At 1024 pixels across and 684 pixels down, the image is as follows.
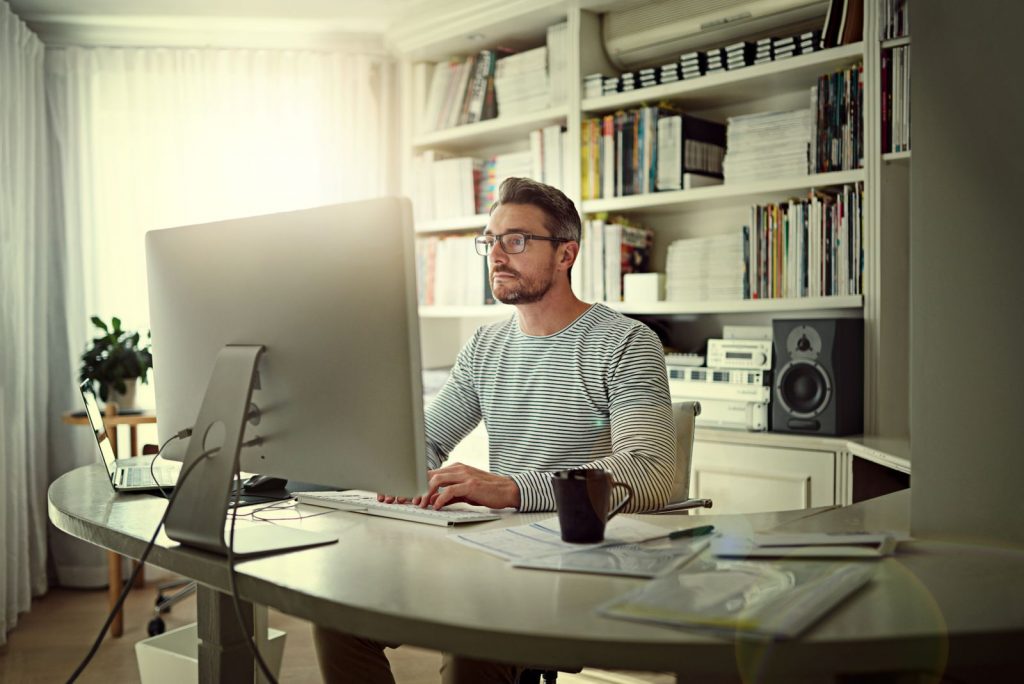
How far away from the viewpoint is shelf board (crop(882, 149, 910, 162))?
2.67 metres

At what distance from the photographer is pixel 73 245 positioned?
398cm

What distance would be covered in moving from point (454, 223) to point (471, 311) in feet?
1.34

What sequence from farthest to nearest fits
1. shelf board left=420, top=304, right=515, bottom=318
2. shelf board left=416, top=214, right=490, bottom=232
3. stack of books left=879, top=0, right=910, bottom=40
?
shelf board left=416, top=214, right=490, bottom=232 < shelf board left=420, top=304, right=515, bottom=318 < stack of books left=879, top=0, right=910, bottom=40

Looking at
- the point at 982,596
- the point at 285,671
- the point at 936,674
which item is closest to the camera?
the point at 936,674

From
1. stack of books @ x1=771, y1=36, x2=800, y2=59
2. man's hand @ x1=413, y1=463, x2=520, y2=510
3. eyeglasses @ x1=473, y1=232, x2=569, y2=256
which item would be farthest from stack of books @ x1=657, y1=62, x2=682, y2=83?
man's hand @ x1=413, y1=463, x2=520, y2=510

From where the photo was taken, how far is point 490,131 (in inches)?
149

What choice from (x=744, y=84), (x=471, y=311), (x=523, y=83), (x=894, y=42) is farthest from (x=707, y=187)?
(x=471, y=311)

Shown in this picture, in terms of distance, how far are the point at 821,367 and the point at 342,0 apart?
93.1 inches

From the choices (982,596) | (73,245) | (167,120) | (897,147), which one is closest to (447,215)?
(167,120)

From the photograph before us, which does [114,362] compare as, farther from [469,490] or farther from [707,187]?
[469,490]

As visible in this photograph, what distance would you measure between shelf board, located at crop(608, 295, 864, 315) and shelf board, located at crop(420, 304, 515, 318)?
58 cm

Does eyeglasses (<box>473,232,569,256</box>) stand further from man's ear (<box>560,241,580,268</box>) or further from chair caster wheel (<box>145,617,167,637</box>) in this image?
chair caster wheel (<box>145,617,167,637</box>)

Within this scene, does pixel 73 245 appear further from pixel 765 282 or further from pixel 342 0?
pixel 765 282

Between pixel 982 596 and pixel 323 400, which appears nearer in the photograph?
pixel 982 596
